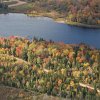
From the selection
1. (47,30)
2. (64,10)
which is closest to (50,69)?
(47,30)

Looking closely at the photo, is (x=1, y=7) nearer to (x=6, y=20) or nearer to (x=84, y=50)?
(x=6, y=20)

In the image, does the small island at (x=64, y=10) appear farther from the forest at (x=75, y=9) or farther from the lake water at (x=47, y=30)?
the lake water at (x=47, y=30)

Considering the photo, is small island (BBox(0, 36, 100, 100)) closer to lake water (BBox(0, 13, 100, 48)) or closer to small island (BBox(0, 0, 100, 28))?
lake water (BBox(0, 13, 100, 48))

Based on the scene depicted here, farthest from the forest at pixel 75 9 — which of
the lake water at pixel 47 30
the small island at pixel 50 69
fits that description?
the small island at pixel 50 69

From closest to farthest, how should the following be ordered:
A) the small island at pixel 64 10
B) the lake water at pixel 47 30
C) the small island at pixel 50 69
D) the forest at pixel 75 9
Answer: the small island at pixel 50 69, the lake water at pixel 47 30, the small island at pixel 64 10, the forest at pixel 75 9

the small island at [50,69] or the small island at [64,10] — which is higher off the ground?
the small island at [64,10]

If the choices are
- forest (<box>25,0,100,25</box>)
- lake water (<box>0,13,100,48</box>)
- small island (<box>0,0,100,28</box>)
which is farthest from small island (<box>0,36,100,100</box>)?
forest (<box>25,0,100,25</box>)
